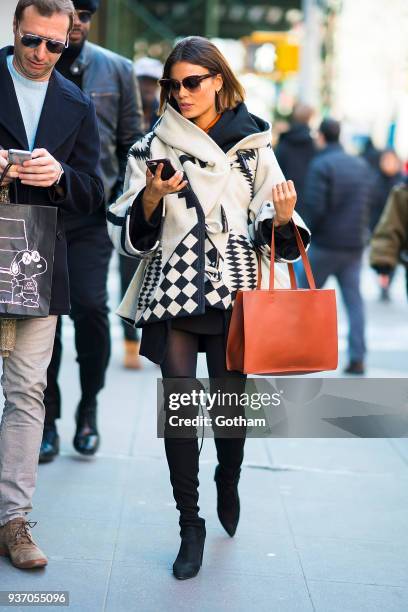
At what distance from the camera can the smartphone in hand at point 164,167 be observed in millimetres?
3689

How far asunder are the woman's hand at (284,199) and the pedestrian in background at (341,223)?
16.2 feet

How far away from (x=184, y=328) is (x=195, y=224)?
388mm

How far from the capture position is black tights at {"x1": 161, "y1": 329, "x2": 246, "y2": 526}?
3975mm

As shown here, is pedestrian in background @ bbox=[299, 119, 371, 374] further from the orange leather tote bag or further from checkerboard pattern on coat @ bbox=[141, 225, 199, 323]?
checkerboard pattern on coat @ bbox=[141, 225, 199, 323]

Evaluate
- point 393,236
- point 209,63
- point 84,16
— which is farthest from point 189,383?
point 393,236

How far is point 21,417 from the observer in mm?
3982

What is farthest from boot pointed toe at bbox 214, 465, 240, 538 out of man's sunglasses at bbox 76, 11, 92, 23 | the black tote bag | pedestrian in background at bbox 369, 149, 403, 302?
pedestrian in background at bbox 369, 149, 403, 302

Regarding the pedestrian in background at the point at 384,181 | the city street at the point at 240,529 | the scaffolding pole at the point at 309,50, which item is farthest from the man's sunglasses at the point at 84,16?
the scaffolding pole at the point at 309,50

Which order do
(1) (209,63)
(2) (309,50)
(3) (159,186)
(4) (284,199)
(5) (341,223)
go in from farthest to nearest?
(2) (309,50) < (5) (341,223) < (1) (209,63) < (4) (284,199) < (3) (159,186)

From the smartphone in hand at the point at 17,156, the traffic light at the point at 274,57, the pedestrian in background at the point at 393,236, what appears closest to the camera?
the smartphone in hand at the point at 17,156

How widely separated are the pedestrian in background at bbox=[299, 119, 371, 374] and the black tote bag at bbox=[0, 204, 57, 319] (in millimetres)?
5210

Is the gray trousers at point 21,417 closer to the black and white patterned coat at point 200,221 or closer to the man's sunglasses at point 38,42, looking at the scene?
the black and white patterned coat at point 200,221

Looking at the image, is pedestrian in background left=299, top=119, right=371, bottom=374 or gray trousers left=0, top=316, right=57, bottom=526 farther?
pedestrian in background left=299, top=119, right=371, bottom=374

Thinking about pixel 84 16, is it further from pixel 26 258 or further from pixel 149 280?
pixel 26 258
